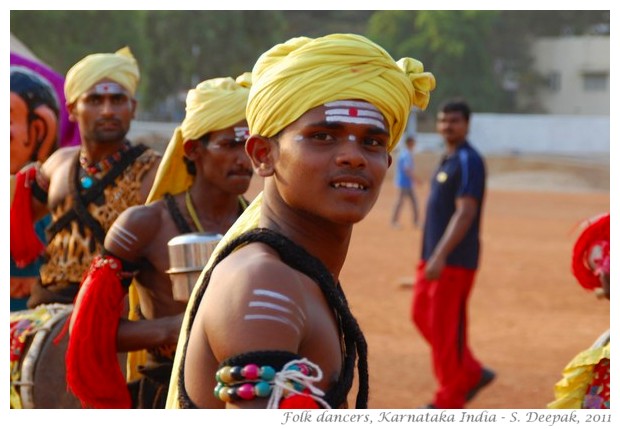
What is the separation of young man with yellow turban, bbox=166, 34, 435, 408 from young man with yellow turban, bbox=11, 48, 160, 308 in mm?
3031

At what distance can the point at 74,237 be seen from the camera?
19.5 feet

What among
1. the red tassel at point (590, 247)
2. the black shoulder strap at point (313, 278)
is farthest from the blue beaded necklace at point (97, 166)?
the black shoulder strap at point (313, 278)

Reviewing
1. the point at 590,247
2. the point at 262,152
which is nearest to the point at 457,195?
the point at 590,247

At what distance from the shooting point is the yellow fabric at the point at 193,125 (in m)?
5.09

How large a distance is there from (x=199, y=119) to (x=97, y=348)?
3.59ft

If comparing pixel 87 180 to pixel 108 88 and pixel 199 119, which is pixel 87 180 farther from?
pixel 199 119

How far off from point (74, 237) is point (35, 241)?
622mm

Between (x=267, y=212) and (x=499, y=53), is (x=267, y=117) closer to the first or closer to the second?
(x=267, y=212)

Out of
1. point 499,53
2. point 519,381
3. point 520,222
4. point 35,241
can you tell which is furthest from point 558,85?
point 35,241

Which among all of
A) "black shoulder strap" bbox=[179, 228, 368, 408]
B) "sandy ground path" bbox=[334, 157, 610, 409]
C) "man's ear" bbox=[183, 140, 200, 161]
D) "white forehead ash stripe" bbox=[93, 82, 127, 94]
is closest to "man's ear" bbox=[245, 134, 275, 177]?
"black shoulder strap" bbox=[179, 228, 368, 408]

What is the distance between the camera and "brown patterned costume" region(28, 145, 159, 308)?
5.91 metres

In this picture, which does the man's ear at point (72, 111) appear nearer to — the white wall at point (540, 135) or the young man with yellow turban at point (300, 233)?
the young man with yellow turban at point (300, 233)

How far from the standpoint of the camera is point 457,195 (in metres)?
8.91

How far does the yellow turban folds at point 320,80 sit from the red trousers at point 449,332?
19.4ft
